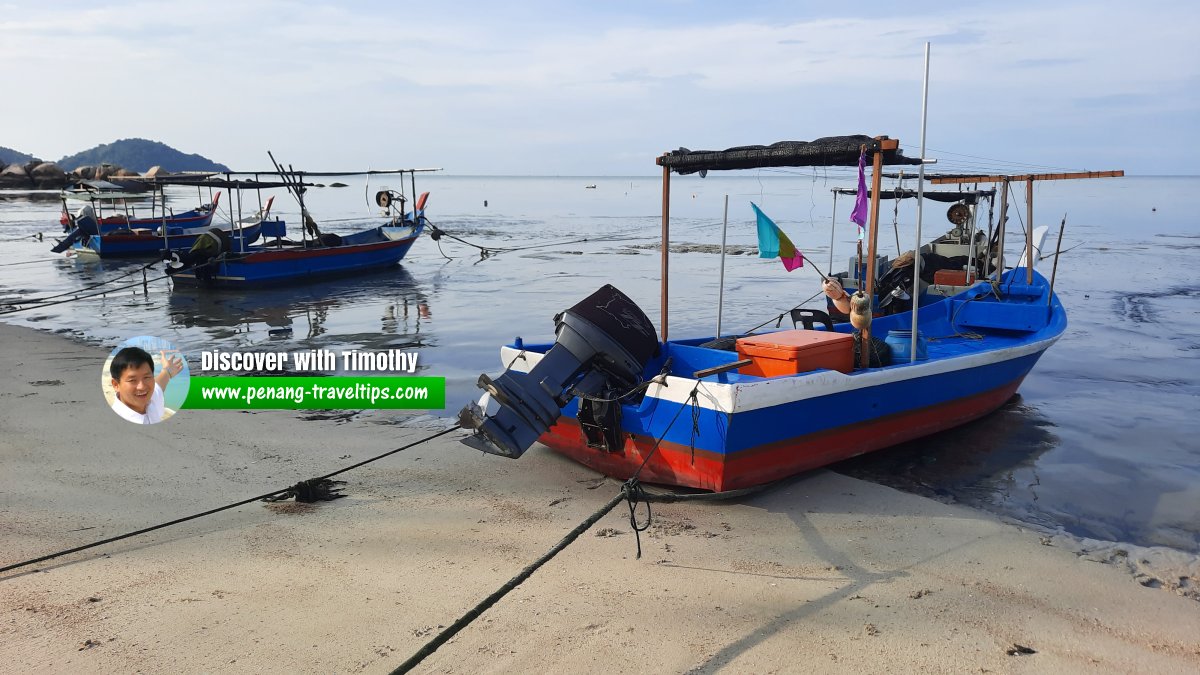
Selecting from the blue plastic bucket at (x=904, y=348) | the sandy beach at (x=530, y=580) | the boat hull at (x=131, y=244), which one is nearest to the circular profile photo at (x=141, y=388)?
the sandy beach at (x=530, y=580)

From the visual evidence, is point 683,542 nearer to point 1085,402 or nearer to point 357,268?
point 1085,402

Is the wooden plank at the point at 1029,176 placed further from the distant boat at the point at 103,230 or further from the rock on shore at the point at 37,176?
the rock on shore at the point at 37,176

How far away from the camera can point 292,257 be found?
22.8 metres

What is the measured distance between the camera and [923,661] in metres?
4.32

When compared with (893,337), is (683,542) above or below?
below

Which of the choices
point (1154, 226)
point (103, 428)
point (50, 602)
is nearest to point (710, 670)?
point (50, 602)

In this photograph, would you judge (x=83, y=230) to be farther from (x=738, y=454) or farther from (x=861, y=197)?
(x=738, y=454)

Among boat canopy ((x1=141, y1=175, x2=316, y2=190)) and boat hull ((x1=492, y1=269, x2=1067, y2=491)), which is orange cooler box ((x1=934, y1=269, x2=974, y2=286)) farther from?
boat canopy ((x1=141, y1=175, x2=316, y2=190))

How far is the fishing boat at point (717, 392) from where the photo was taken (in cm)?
625

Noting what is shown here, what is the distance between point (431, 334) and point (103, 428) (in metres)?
7.16

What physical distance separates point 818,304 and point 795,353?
14234 mm

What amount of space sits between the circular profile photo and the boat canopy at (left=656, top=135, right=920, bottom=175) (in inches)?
248

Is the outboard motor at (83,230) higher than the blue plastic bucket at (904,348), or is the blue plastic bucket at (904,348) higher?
the outboard motor at (83,230)

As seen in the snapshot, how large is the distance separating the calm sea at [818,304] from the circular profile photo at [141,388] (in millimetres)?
1296
